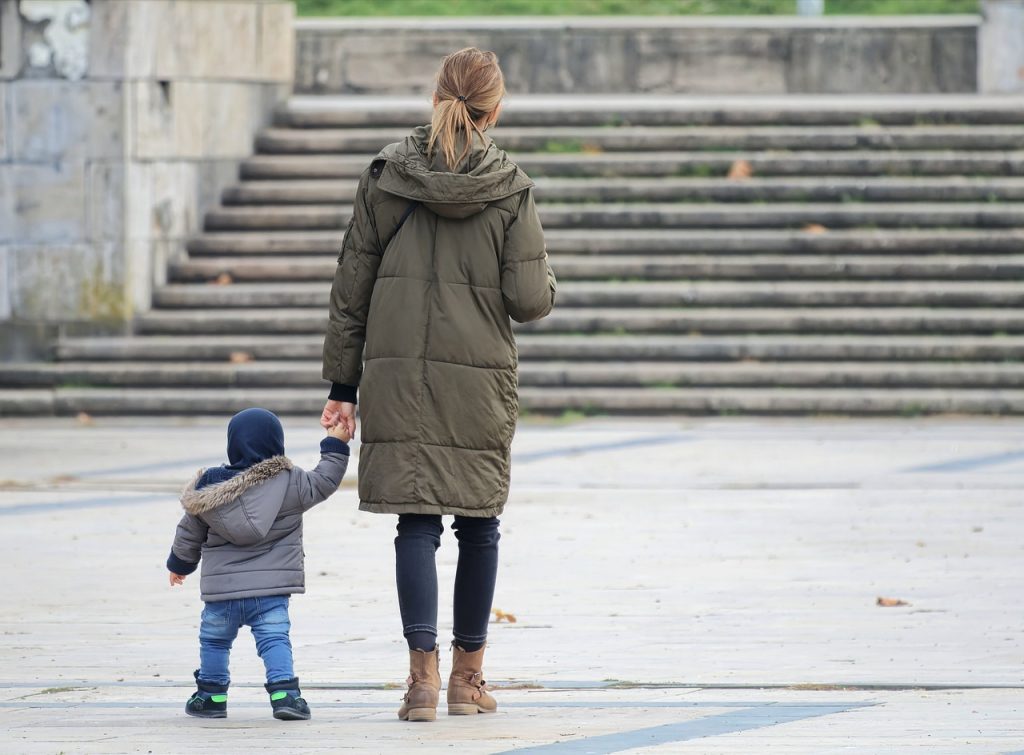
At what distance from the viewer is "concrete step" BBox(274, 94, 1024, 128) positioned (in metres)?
16.2

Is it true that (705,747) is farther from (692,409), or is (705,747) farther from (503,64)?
(503,64)

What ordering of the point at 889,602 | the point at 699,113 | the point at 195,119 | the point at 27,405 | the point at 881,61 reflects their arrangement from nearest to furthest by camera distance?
the point at 889,602 < the point at 27,405 < the point at 195,119 < the point at 699,113 < the point at 881,61

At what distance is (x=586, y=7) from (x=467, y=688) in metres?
21.1

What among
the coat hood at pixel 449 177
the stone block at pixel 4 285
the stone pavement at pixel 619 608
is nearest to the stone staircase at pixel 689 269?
the stone block at pixel 4 285

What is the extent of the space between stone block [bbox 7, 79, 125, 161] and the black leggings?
960cm

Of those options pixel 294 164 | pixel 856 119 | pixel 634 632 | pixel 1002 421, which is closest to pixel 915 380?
pixel 1002 421

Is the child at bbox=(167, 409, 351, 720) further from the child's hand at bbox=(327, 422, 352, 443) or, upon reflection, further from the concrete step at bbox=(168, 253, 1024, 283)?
the concrete step at bbox=(168, 253, 1024, 283)

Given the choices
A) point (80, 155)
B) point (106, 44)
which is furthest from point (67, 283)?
point (106, 44)

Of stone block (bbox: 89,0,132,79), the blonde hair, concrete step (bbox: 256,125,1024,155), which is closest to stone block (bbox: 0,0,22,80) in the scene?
stone block (bbox: 89,0,132,79)

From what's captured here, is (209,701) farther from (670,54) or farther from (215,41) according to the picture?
(670,54)

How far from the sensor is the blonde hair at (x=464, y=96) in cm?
528

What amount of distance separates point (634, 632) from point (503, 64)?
13.6 metres

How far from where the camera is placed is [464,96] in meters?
5.34

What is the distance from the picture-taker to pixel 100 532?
880cm
